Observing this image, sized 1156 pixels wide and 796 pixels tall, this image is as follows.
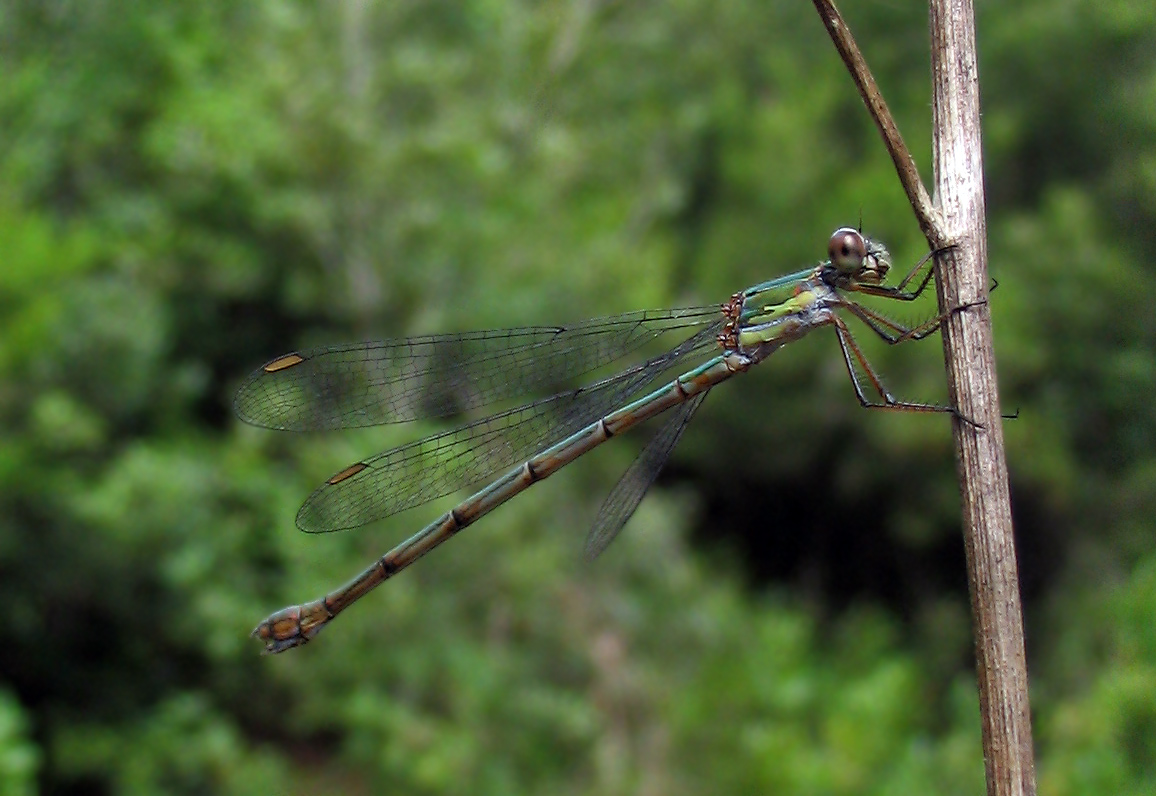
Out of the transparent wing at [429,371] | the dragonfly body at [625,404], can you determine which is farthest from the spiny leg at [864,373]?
the transparent wing at [429,371]

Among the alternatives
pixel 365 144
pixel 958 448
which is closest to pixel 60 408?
pixel 365 144

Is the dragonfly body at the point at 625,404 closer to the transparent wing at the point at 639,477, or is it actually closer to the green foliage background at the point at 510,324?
the transparent wing at the point at 639,477

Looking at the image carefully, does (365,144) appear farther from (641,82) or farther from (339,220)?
(641,82)

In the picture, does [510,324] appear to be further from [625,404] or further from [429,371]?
[625,404]

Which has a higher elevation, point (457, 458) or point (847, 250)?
point (847, 250)

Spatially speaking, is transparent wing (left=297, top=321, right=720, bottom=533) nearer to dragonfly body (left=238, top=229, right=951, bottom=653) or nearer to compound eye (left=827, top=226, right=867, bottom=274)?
dragonfly body (left=238, top=229, right=951, bottom=653)

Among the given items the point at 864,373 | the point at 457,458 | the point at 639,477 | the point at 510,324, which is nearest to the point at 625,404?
the point at 639,477

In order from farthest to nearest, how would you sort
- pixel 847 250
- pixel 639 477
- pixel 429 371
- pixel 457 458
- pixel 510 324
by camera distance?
pixel 510 324 < pixel 429 371 < pixel 457 458 < pixel 639 477 < pixel 847 250
